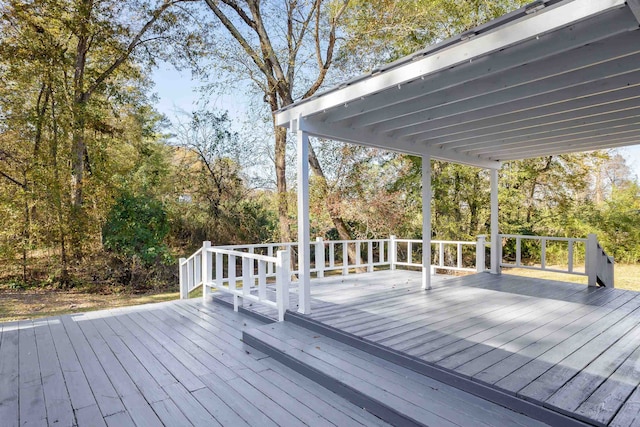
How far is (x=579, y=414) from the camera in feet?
6.03

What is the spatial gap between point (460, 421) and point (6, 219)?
29.2 feet

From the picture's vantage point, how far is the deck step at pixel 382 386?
2.00 metres

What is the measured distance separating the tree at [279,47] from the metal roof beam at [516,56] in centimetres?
561

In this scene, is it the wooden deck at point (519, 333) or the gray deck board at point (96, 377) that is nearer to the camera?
the wooden deck at point (519, 333)

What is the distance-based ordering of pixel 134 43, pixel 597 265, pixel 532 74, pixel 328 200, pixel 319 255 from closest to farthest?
1. pixel 532 74
2. pixel 597 265
3. pixel 319 255
4. pixel 134 43
5. pixel 328 200

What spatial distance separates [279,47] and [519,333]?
850 centimetres

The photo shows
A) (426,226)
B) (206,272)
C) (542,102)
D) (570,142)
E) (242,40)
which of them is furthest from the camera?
(242,40)

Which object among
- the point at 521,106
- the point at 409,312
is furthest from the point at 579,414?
the point at 521,106

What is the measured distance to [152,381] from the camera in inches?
107

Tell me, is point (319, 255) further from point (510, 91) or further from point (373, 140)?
point (510, 91)

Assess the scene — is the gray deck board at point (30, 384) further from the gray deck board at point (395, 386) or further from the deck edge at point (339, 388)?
the gray deck board at point (395, 386)

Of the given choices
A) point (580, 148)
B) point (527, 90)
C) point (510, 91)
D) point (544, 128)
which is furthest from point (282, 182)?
point (527, 90)

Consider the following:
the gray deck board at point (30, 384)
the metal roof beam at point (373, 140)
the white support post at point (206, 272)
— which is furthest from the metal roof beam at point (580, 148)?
the gray deck board at point (30, 384)

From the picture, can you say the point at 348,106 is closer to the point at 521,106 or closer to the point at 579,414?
the point at 521,106
